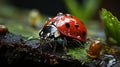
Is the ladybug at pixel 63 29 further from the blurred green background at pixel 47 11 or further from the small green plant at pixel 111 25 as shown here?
the blurred green background at pixel 47 11

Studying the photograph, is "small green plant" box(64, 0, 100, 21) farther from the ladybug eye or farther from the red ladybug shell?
the ladybug eye

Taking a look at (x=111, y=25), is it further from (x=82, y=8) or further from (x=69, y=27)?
(x=82, y=8)

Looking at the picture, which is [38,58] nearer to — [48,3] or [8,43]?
[8,43]

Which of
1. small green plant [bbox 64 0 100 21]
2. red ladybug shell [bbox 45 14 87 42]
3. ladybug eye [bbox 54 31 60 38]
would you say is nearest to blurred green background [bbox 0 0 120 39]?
small green plant [bbox 64 0 100 21]

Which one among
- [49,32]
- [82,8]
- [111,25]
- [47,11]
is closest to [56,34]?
[49,32]

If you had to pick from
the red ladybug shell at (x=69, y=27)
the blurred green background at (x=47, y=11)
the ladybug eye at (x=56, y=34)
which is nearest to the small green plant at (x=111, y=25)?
the red ladybug shell at (x=69, y=27)

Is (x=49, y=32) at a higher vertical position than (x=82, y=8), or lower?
lower
